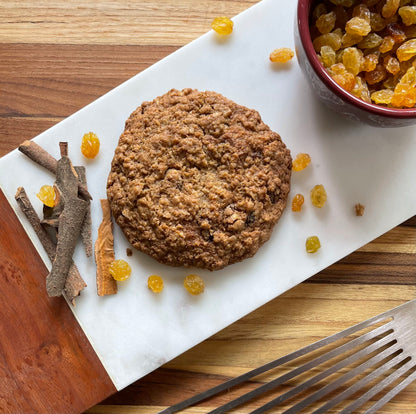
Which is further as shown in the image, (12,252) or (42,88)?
(42,88)

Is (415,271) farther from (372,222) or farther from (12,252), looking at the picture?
(12,252)

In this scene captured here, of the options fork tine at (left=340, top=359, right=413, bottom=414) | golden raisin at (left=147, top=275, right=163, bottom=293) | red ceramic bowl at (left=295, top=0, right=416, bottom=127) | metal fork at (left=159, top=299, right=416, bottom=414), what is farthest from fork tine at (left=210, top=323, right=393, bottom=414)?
red ceramic bowl at (left=295, top=0, right=416, bottom=127)

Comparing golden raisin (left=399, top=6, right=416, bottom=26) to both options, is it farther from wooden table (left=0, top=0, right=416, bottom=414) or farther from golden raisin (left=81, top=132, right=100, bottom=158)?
golden raisin (left=81, top=132, right=100, bottom=158)

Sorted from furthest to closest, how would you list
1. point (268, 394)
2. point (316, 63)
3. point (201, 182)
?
point (268, 394), point (201, 182), point (316, 63)

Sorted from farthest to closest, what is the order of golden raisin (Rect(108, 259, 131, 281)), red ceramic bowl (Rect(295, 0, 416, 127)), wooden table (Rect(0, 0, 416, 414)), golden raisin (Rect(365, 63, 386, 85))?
wooden table (Rect(0, 0, 416, 414)), golden raisin (Rect(108, 259, 131, 281)), golden raisin (Rect(365, 63, 386, 85)), red ceramic bowl (Rect(295, 0, 416, 127))

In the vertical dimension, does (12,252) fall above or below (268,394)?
above

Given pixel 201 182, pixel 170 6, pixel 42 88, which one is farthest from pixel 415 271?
pixel 42 88
